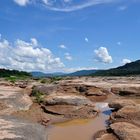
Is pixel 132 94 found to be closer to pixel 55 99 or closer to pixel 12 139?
pixel 55 99

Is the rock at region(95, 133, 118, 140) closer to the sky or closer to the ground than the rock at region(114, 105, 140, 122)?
closer to the ground

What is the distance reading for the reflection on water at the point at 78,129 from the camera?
2145cm

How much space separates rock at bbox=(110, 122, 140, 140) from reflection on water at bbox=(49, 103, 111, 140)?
6.01 ft

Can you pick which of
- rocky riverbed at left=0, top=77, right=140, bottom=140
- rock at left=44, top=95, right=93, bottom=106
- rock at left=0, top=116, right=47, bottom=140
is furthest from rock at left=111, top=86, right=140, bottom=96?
rock at left=0, top=116, right=47, bottom=140

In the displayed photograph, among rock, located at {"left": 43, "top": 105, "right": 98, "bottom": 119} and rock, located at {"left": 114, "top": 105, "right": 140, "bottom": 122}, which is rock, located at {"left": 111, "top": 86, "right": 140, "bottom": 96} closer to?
rock, located at {"left": 43, "top": 105, "right": 98, "bottom": 119}

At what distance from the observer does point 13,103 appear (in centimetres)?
2795

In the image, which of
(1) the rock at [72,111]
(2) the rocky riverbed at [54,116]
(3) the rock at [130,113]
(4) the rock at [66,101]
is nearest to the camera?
(2) the rocky riverbed at [54,116]

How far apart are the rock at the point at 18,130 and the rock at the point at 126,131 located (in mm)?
4320

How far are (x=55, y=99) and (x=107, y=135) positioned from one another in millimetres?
11775

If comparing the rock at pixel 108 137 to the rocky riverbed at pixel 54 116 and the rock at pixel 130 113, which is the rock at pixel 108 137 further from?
the rock at pixel 130 113

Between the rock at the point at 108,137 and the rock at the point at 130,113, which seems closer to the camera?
the rock at the point at 108,137

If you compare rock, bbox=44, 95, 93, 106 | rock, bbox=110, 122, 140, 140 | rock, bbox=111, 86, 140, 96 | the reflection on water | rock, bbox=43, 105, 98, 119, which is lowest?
the reflection on water

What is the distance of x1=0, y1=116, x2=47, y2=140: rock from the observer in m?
17.0

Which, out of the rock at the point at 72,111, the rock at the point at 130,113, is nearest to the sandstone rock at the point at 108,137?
the rock at the point at 130,113
